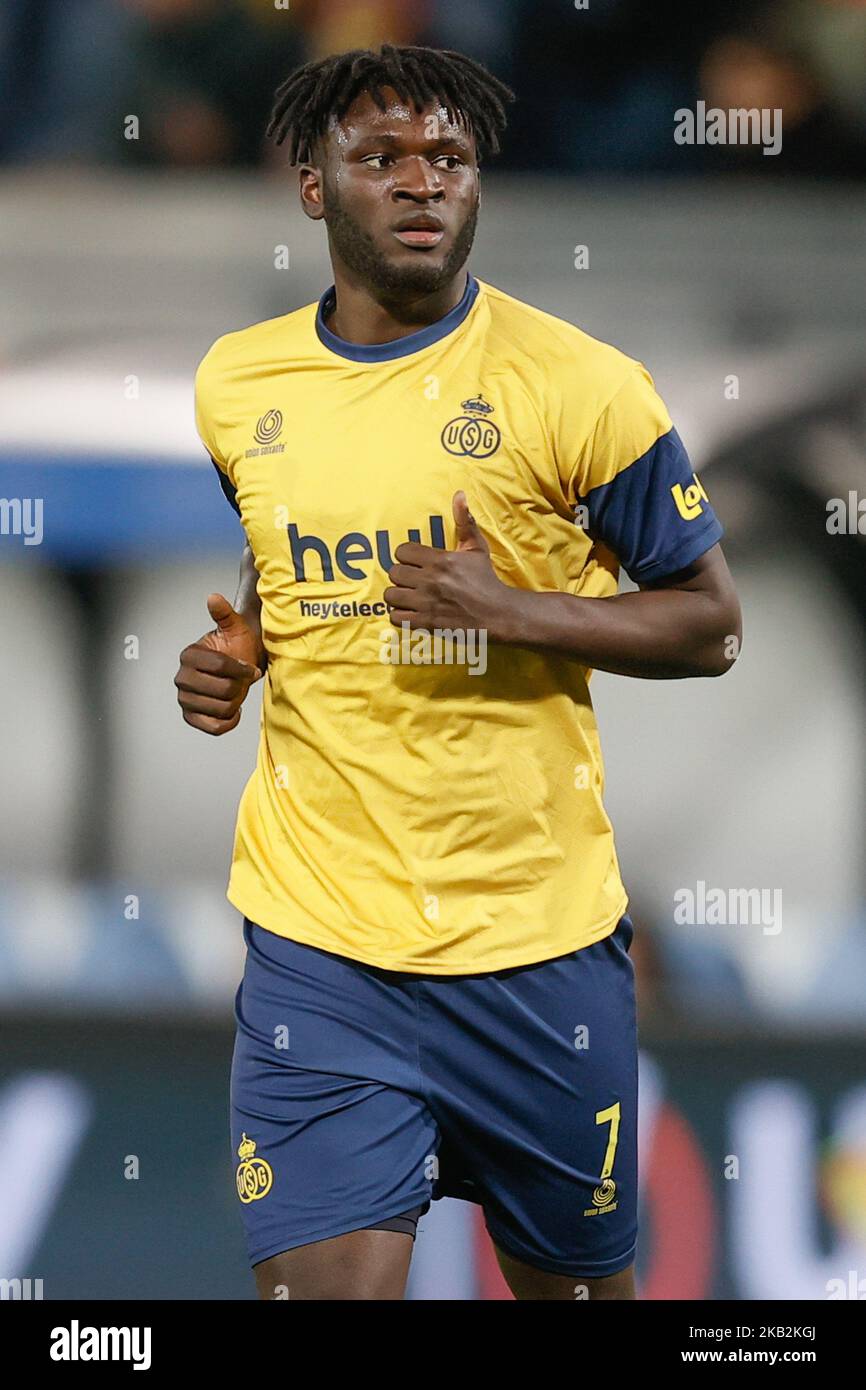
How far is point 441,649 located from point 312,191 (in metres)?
0.64

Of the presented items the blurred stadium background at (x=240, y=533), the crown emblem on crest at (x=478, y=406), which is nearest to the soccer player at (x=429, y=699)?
the crown emblem on crest at (x=478, y=406)

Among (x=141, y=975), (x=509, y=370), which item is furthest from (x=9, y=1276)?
(x=509, y=370)

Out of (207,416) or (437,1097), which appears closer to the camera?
(437,1097)

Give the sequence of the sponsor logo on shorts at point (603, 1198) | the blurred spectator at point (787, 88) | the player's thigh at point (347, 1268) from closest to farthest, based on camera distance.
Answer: the player's thigh at point (347, 1268), the sponsor logo on shorts at point (603, 1198), the blurred spectator at point (787, 88)

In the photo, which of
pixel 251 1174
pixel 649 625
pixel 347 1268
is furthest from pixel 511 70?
pixel 347 1268

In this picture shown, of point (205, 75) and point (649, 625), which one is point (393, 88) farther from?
point (205, 75)

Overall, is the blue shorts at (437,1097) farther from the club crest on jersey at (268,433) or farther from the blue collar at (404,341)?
the blue collar at (404,341)

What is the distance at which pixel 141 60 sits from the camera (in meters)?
3.43

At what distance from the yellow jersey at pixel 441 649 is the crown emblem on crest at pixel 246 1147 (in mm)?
260

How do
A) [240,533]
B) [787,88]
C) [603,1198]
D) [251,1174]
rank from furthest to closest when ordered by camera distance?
[240,533]
[787,88]
[603,1198]
[251,1174]

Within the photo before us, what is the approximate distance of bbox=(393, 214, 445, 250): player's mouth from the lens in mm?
2100

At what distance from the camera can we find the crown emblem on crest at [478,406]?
208cm

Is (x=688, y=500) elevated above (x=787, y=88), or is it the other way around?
(x=787, y=88)

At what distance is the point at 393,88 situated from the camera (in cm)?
213
